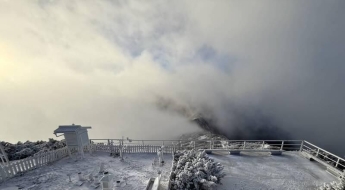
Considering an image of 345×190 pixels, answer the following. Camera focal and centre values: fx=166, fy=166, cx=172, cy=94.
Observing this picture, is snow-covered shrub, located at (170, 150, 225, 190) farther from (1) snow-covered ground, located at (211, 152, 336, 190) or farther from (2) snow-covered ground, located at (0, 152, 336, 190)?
(1) snow-covered ground, located at (211, 152, 336, 190)

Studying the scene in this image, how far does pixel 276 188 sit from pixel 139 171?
26.6 feet

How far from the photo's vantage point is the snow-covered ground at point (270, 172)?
9.28 meters

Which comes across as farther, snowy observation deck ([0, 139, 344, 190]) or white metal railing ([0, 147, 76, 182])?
white metal railing ([0, 147, 76, 182])

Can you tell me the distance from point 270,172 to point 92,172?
37.1ft

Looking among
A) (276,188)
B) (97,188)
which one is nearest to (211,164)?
(276,188)

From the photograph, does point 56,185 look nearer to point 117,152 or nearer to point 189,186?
point 117,152

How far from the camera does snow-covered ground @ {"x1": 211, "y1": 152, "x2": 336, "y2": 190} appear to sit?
9.28 metres

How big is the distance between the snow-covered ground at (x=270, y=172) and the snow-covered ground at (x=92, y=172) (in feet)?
13.4

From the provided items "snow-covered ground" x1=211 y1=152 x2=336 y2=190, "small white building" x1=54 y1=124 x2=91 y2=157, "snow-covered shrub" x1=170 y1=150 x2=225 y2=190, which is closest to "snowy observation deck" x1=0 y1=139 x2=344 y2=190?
"snow-covered ground" x1=211 y1=152 x2=336 y2=190

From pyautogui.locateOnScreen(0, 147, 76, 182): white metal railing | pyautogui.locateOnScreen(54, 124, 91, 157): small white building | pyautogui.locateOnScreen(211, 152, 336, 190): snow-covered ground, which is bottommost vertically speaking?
pyautogui.locateOnScreen(211, 152, 336, 190): snow-covered ground

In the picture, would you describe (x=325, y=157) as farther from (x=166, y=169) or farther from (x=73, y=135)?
(x=73, y=135)

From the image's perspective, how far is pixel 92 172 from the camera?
10.5 m

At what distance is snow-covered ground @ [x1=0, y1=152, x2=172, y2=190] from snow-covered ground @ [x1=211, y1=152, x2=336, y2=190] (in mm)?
4089

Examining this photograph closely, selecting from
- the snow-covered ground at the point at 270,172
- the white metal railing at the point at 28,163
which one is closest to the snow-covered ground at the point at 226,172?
the snow-covered ground at the point at 270,172
